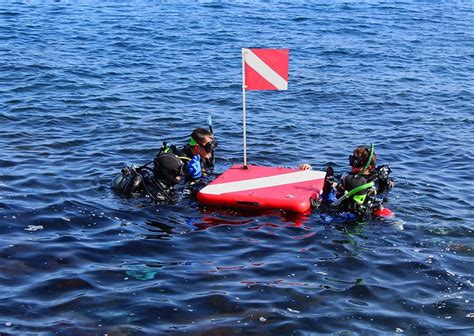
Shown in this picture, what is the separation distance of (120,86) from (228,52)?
17.3ft

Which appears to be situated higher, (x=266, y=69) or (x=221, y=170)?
(x=266, y=69)

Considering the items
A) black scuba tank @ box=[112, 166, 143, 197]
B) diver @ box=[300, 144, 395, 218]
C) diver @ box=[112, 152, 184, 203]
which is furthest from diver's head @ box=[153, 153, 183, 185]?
diver @ box=[300, 144, 395, 218]

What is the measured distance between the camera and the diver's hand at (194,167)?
379 inches

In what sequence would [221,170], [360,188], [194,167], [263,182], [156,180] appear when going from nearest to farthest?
1. [360,188]
2. [156,180]
3. [263,182]
4. [194,167]
5. [221,170]

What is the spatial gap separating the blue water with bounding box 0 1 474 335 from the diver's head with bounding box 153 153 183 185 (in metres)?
0.44

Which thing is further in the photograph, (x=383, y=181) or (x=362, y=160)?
(x=383, y=181)

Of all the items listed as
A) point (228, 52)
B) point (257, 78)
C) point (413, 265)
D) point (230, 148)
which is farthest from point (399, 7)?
point (413, 265)

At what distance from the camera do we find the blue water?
671 centimetres

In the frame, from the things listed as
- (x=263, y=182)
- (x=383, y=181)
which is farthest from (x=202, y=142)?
(x=383, y=181)

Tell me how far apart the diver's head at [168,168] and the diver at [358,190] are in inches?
78.3

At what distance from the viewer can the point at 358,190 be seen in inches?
340

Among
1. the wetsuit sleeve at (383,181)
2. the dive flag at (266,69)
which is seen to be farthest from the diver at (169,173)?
the wetsuit sleeve at (383,181)

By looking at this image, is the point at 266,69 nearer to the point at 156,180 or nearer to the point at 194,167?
the point at 194,167

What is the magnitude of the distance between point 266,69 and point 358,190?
2380 millimetres
